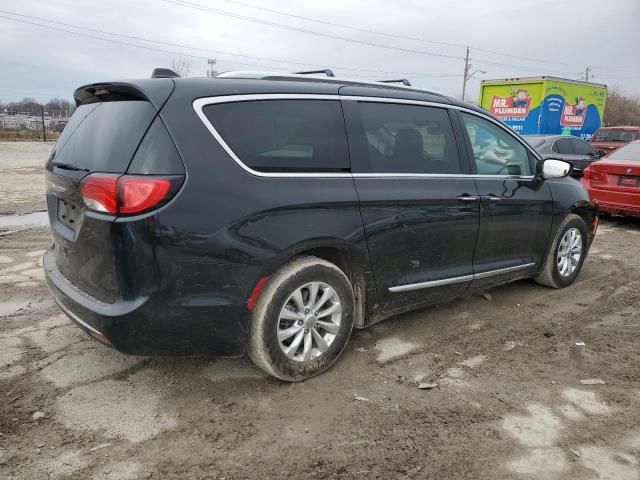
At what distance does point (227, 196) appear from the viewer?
2770 mm

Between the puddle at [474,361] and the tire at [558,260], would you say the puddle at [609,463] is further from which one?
the tire at [558,260]

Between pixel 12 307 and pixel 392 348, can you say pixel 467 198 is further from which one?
pixel 12 307

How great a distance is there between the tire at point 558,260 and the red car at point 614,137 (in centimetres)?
1210

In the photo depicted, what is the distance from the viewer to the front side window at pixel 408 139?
3516mm

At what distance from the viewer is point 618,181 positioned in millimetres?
8406

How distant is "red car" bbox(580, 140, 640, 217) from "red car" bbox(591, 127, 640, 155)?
780 centimetres

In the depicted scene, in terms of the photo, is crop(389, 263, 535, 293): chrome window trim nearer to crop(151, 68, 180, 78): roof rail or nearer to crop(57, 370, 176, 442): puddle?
crop(57, 370, 176, 442): puddle

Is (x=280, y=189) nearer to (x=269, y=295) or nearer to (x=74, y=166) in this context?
(x=269, y=295)

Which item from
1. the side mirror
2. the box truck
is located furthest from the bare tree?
the side mirror

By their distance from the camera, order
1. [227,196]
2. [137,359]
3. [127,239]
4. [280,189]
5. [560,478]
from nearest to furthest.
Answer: [560,478] → [127,239] → [227,196] → [280,189] → [137,359]

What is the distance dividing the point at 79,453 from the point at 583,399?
2.80m

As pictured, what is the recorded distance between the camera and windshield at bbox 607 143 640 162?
339 inches

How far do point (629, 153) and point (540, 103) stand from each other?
8244 mm

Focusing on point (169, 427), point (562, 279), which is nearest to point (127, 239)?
point (169, 427)
